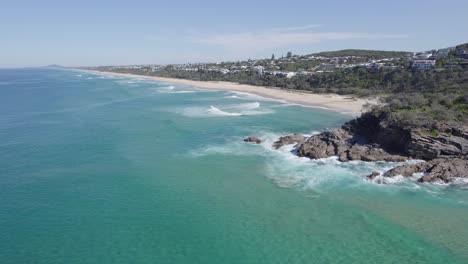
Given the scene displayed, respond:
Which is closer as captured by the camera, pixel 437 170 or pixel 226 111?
pixel 437 170

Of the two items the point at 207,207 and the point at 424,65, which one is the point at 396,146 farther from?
the point at 424,65

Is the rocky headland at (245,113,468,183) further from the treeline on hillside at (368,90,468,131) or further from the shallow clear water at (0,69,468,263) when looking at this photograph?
the shallow clear water at (0,69,468,263)

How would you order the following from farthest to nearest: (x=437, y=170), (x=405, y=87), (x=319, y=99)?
(x=319, y=99) → (x=405, y=87) → (x=437, y=170)

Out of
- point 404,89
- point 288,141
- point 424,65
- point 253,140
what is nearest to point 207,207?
point 288,141

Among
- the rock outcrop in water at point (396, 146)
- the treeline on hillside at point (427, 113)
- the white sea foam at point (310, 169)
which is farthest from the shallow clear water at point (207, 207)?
the treeline on hillside at point (427, 113)

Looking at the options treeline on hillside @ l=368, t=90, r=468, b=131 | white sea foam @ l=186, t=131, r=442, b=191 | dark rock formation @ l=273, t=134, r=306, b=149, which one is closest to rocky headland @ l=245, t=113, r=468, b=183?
dark rock formation @ l=273, t=134, r=306, b=149

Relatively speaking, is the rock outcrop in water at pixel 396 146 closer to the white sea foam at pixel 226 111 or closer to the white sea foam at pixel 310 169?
the white sea foam at pixel 310 169

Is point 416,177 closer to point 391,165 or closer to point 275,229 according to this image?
point 391,165

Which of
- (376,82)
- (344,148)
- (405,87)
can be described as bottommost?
(344,148)
